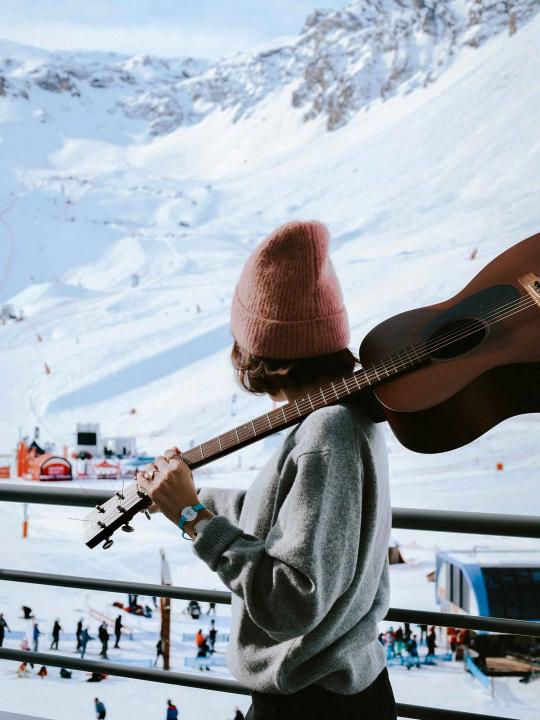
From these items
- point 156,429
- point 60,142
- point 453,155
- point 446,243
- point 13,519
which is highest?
point 60,142

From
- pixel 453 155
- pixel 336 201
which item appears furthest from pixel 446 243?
pixel 336 201

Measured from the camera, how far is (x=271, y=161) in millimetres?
13023

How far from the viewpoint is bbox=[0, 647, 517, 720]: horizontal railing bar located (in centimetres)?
104

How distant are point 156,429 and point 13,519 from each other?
198cm

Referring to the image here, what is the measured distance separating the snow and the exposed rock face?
0.20 meters

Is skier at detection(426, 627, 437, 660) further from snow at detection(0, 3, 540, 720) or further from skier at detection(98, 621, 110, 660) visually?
skier at detection(98, 621, 110, 660)

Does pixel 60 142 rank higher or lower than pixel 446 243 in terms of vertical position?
higher

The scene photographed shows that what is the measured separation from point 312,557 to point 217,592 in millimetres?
506

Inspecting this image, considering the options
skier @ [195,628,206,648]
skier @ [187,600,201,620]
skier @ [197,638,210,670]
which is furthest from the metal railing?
skier @ [187,600,201,620]

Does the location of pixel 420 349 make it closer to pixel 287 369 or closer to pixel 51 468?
pixel 287 369

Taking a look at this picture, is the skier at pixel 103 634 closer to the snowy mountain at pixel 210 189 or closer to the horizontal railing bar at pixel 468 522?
the snowy mountain at pixel 210 189

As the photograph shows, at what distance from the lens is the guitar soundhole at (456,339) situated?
740 millimetres

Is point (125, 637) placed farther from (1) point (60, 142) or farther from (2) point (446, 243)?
(1) point (60, 142)

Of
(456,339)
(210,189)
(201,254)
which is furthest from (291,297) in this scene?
(210,189)
